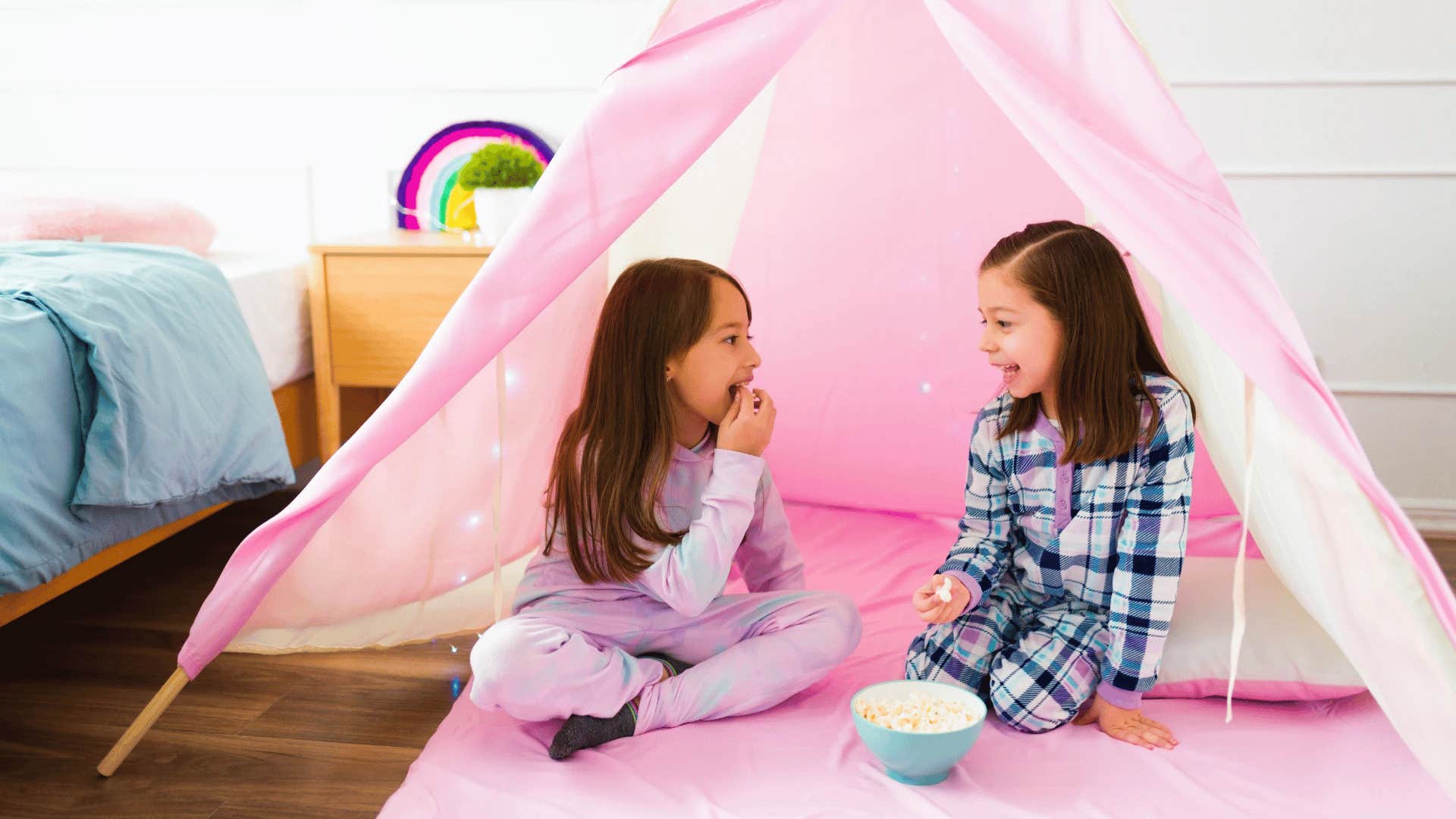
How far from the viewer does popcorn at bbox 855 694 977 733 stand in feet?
4.39

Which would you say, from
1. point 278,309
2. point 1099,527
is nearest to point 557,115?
point 278,309

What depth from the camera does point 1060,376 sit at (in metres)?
1.50

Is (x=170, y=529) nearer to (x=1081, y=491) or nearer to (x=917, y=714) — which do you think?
(x=917, y=714)

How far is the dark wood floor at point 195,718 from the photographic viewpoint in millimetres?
1455

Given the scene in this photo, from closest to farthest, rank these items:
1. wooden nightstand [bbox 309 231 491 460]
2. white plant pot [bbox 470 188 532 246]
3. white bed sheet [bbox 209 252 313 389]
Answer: white bed sheet [bbox 209 252 313 389] → wooden nightstand [bbox 309 231 491 460] → white plant pot [bbox 470 188 532 246]

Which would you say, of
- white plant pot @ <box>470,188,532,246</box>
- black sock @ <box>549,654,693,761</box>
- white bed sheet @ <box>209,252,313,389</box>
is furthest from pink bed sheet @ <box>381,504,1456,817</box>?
white plant pot @ <box>470,188,532,246</box>

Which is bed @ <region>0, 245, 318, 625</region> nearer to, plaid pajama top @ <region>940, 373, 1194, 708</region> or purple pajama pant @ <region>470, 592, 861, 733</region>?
purple pajama pant @ <region>470, 592, 861, 733</region>

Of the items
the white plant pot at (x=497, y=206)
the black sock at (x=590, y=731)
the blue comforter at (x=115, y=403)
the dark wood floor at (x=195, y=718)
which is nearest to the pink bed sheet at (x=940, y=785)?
the black sock at (x=590, y=731)

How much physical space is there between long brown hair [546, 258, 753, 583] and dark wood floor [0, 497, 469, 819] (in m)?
0.36

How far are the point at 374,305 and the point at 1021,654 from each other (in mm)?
1637

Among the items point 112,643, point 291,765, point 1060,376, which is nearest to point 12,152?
point 112,643

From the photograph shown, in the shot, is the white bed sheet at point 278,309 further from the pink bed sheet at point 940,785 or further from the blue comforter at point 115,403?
the pink bed sheet at point 940,785

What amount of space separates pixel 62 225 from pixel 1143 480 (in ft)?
7.07

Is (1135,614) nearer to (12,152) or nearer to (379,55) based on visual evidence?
(379,55)
